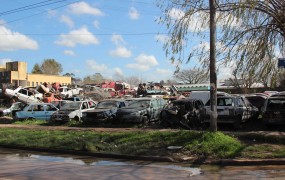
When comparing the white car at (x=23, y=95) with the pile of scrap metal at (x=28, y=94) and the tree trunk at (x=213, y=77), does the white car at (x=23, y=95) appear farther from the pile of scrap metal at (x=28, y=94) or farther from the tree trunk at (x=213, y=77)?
the tree trunk at (x=213, y=77)

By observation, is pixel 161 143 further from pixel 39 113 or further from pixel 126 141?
pixel 39 113

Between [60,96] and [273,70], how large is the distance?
91.8ft

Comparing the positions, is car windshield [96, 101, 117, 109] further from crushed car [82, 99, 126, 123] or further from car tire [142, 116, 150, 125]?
car tire [142, 116, 150, 125]

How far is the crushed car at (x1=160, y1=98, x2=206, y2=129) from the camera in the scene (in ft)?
66.4

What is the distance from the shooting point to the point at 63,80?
113m

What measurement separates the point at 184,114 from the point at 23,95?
70.0 ft

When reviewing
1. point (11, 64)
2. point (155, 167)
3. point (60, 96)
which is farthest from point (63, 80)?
point (155, 167)

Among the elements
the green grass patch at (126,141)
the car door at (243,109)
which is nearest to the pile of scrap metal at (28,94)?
the green grass patch at (126,141)

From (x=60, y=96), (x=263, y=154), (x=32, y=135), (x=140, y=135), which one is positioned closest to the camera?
(x=263, y=154)

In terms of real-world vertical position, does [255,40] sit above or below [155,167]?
above

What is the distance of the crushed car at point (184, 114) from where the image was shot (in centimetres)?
2025

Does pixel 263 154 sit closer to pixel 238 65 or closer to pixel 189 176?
pixel 189 176

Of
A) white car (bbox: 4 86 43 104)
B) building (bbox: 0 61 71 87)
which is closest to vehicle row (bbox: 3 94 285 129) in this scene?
white car (bbox: 4 86 43 104)

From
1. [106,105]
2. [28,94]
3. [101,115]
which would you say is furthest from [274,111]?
[28,94]
